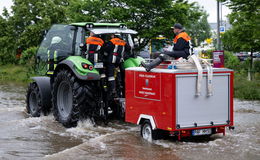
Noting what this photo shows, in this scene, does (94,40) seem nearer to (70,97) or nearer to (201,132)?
(70,97)

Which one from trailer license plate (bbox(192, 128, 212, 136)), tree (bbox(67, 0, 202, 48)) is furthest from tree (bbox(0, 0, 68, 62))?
trailer license plate (bbox(192, 128, 212, 136))

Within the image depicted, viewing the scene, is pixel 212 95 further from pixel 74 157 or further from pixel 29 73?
pixel 29 73

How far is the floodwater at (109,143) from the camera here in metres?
8.33

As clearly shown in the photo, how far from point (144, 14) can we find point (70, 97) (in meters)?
14.5

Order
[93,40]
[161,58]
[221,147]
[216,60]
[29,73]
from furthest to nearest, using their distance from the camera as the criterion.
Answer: [29,73] → [216,60] → [93,40] → [161,58] → [221,147]

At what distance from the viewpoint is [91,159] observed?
8.13 metres

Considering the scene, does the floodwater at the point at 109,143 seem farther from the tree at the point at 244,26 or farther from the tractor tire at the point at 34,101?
the tree at the point at 244,26

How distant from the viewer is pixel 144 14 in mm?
25422

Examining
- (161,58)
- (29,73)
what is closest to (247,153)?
(161,58)

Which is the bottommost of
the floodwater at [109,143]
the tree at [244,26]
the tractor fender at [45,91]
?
the floodwater at [109,143]

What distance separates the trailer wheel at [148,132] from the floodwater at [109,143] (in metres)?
0.11

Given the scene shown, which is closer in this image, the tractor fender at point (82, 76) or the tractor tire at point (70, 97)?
the tractor fender at point (82, 76)

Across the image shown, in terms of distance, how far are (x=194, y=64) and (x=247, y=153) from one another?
79.1 inches

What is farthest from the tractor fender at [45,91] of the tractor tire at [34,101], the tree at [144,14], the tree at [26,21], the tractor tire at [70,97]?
the tree at [26,21]
